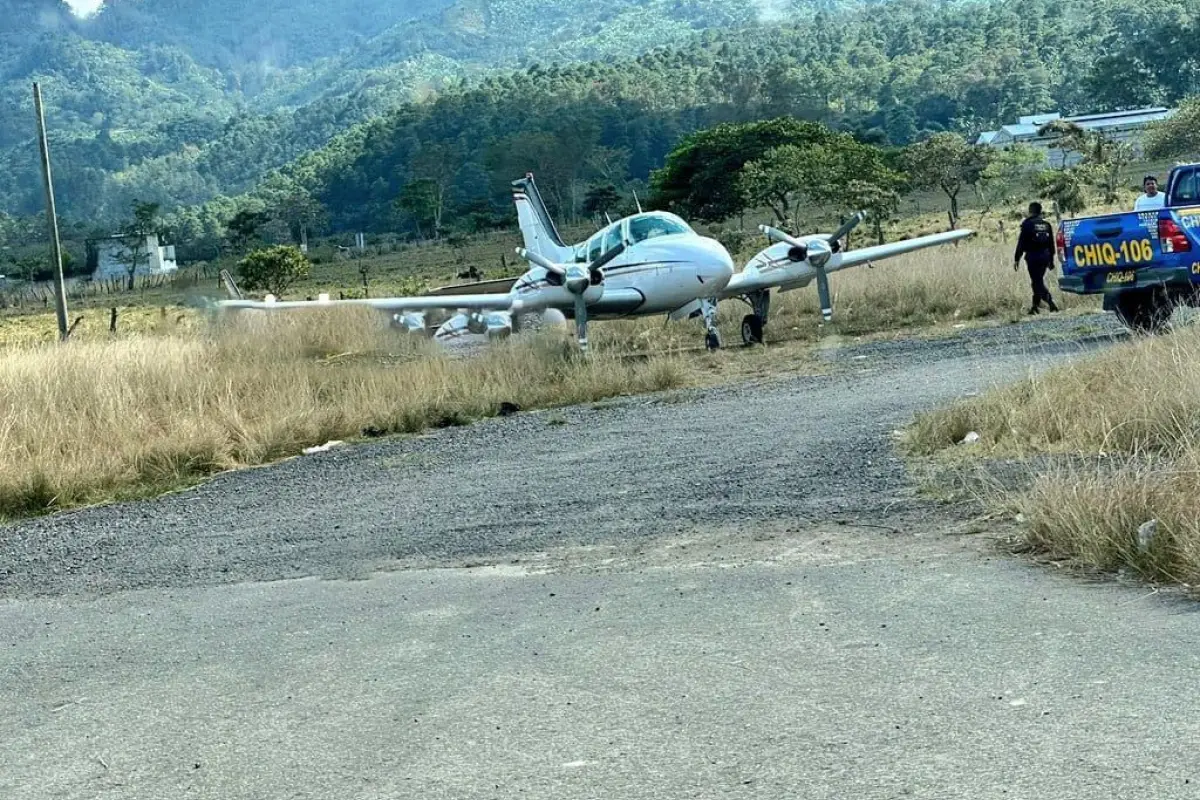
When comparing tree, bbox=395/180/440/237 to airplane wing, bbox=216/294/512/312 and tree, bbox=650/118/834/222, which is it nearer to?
tree, bbox=650/118/834/222

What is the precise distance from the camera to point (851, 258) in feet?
84.3

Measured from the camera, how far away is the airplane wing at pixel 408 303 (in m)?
23.4

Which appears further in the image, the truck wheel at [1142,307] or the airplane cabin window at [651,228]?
the airplane cabin window at [651,228]

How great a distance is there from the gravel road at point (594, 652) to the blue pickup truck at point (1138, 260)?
682 cm

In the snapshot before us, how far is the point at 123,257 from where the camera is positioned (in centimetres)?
10269

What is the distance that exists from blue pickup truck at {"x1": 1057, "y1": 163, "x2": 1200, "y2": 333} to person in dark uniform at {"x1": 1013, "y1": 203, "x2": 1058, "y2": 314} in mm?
4304

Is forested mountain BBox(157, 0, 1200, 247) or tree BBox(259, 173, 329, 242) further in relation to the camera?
tree BBox(259, 173, 329, 242)

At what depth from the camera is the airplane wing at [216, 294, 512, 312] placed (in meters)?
23.4

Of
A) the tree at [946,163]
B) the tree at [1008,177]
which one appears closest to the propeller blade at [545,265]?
the tree at [1008,177]

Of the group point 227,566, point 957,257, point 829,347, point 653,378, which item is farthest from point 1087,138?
point 227,566

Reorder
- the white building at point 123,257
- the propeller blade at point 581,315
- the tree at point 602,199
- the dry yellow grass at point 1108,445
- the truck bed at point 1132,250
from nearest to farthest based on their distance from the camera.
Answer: the dry yellow grass at point 1108,445, the truck bed at point 1132,250, the propeller blade at point 581,315, the tree at point 602,199, the white building at point 123,257

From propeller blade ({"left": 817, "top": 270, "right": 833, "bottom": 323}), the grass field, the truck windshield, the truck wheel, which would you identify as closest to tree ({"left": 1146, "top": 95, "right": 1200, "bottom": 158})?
the grass field

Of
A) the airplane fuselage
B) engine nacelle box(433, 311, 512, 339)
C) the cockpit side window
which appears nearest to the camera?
the airplane fuselage

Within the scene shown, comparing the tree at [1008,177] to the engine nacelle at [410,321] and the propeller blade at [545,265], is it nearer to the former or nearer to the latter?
the engine nacelle at [410,321]
